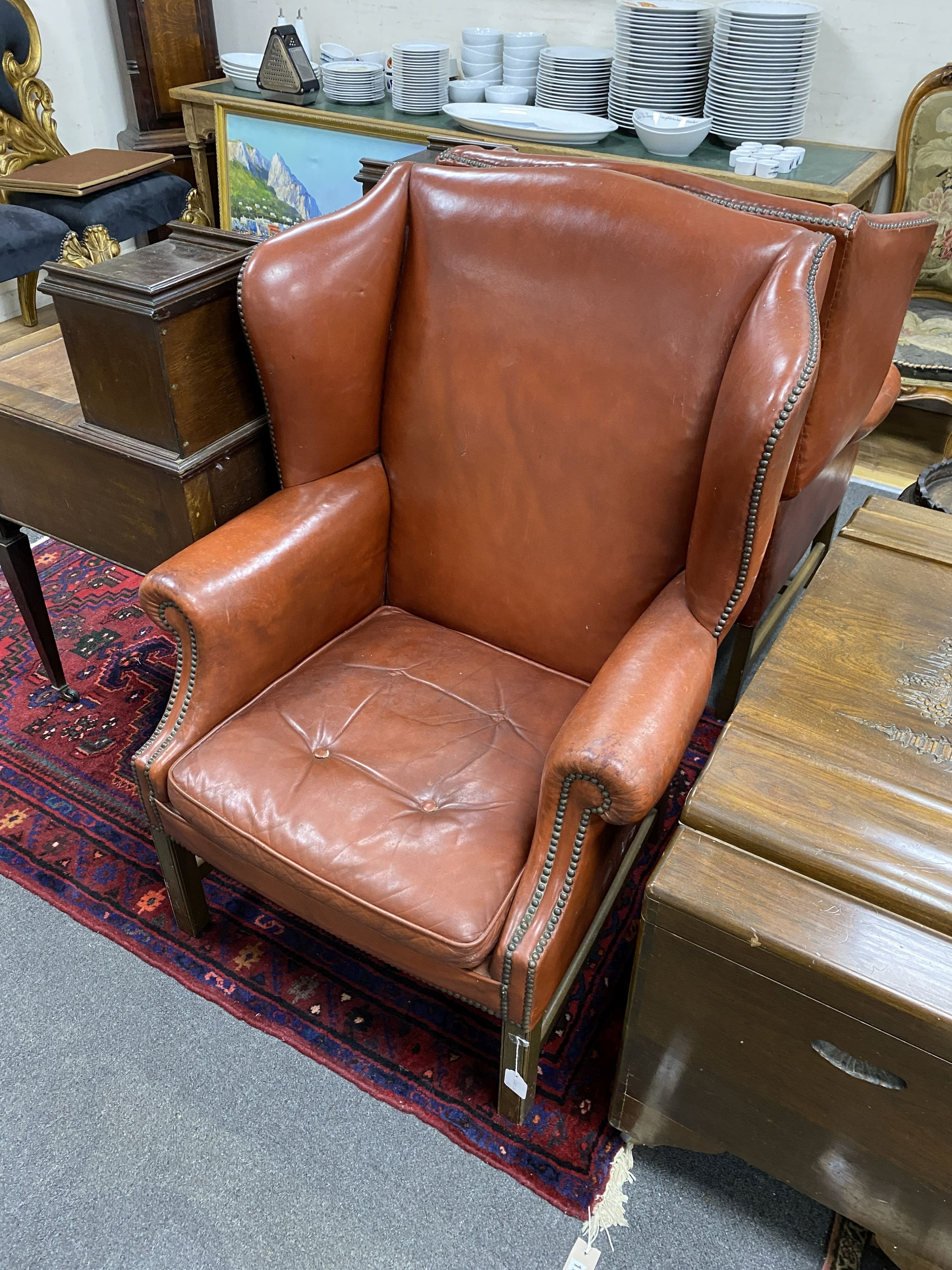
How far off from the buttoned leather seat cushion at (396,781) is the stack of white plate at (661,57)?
1972 millimetres

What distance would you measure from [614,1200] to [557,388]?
110 cm

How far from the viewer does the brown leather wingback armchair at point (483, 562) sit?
3.59 ft

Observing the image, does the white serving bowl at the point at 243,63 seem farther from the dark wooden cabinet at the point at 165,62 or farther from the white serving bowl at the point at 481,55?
the white serving bowl at the point at 481,55

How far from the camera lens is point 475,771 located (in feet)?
4.15

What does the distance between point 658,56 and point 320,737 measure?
226cm

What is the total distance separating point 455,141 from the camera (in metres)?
1.78

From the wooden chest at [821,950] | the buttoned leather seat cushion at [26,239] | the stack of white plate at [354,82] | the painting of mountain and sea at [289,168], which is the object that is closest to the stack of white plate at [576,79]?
the painting of mountain and sea at [289,168]

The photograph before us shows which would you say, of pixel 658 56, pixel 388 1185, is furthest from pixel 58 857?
pixel 658 56

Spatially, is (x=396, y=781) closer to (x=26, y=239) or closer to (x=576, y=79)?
(x=576, y=79)

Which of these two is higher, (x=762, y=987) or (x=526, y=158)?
(x=526, y=158)

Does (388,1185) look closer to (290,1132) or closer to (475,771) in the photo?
(290,1132)

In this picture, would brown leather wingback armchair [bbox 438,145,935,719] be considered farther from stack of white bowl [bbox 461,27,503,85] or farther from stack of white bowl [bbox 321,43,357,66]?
stack of white bowl [bbox 321,43,357,66]

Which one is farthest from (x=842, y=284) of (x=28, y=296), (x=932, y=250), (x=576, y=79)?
(x=28, y=296)

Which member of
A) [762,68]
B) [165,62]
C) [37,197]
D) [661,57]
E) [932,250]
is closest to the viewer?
[762,68]
